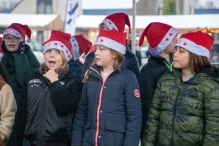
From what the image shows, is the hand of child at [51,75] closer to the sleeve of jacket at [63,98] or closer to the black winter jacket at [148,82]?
the sleeve of jacket at [63,98]

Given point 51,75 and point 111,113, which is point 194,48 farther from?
point 51,75

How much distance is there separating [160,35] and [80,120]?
4.20 ft

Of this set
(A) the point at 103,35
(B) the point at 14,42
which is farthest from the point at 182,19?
(A) the point at 103,35

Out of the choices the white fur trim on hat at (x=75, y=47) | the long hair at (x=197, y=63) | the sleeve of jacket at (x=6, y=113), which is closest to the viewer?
the long hair at (x=197, y=63)

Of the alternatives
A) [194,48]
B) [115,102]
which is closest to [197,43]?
[194,48]

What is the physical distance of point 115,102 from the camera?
3.98 m

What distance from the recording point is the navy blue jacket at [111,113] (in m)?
3.93

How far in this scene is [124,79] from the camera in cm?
404

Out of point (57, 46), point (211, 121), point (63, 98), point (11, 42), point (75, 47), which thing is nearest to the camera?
point (211, 121)

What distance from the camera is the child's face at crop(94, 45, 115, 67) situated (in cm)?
413

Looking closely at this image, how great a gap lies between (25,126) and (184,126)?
4.59ft

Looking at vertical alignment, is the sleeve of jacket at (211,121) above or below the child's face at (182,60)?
below

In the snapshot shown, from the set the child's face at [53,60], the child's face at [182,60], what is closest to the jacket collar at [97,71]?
the child's face at [53,60]

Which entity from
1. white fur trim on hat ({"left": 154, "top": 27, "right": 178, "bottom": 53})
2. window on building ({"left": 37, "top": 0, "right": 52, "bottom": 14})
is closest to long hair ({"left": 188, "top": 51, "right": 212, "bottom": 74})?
white fur trim on hat ({"left": 154, "top": 27, "right": 178, "bottom": 53})
